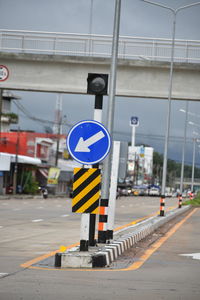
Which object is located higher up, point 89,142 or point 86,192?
point 89,142

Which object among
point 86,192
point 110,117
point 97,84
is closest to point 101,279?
point 86,192

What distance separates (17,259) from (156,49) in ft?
66.6

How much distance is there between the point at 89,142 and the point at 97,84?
5.20 feet

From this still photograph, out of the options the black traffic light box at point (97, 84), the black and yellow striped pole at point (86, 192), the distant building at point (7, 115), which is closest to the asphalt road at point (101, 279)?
the black and yellow striped pole at point (86, 192)

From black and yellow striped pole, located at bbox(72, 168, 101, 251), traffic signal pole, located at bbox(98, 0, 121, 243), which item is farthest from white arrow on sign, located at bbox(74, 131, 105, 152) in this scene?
traffic signal pole, located at bbox(98, 0, 121, 243)

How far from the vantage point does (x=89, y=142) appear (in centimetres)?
1334

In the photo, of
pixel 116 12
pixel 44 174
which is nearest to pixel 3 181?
pixel 44 174

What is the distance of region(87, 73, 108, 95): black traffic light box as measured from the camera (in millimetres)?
14375

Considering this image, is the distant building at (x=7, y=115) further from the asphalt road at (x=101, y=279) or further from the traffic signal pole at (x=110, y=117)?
the asphalt road at (x=101, y=279)

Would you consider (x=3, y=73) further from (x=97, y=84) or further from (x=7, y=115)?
(x=7, y=115)

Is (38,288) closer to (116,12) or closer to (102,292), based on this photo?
(102,292)

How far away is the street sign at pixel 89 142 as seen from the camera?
13273 mm

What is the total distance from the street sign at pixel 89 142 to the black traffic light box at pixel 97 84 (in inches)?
45.4

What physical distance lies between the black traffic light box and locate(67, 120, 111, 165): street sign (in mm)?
1154
